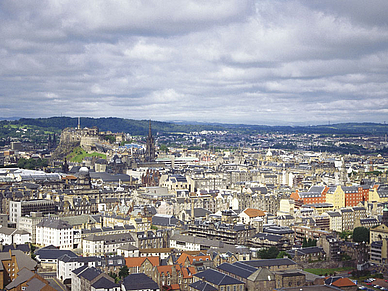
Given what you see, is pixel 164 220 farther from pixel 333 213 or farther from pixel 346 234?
pixel 333 213

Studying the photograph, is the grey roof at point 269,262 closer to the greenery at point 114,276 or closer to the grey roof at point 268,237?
the grey roof at point 268,237

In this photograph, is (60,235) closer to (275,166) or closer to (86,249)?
(86,249)

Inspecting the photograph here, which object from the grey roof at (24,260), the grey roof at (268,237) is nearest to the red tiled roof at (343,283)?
the grey roof at (268,237)

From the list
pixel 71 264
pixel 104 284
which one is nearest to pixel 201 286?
pixel 104 284

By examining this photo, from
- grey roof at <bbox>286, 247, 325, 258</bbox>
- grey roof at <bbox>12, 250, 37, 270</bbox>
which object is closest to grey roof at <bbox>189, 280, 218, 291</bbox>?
grey roof at <bbox>286, 247, 325, 258</bbox>

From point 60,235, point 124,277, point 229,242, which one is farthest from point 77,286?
point 229,242

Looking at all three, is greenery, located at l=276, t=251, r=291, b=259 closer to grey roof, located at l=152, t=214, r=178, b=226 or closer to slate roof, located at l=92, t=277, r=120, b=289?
grey roof, located at l=152, t=214, r=178, b=226
